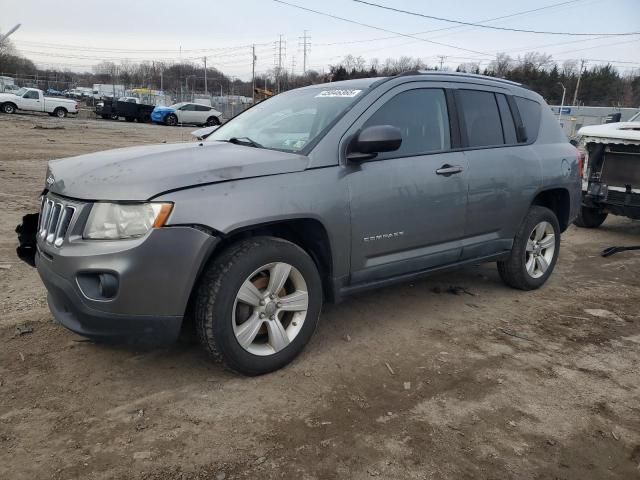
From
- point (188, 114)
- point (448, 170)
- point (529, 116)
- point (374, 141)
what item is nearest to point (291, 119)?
point (374, 141)

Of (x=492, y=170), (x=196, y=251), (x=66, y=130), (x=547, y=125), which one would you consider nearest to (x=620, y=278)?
(x=547, y=125)

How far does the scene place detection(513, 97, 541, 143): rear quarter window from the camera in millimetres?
4820

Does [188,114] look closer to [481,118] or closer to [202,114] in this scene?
[202,114]

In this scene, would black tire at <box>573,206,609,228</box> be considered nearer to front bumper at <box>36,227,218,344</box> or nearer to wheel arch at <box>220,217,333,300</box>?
wheel arch at <box>220,217,333,300</box>

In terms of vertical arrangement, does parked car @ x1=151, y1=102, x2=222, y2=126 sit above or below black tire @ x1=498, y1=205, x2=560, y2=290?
above

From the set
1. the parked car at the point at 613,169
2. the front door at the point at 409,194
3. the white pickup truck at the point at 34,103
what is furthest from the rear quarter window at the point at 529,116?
the white pickup truck at the point at 34,103

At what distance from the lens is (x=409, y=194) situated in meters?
3.68

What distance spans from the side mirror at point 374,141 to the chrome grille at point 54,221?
1717 mm

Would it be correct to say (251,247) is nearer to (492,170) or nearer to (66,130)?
(492,170)

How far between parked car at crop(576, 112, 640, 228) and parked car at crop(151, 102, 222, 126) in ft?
97.4

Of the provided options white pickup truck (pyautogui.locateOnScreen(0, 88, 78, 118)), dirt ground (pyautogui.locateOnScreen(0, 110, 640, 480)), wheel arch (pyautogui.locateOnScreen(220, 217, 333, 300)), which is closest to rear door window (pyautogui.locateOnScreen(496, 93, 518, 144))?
dirt ground (pyautogui.locateOnScreen(0, 110, 640, 480))

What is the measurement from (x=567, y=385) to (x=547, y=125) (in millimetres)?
2760

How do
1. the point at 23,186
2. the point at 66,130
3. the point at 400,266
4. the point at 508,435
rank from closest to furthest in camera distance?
the point at 508,435
the point at 400,266
the point at 23,186
the point at 66,130

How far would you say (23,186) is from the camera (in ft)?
29.3
